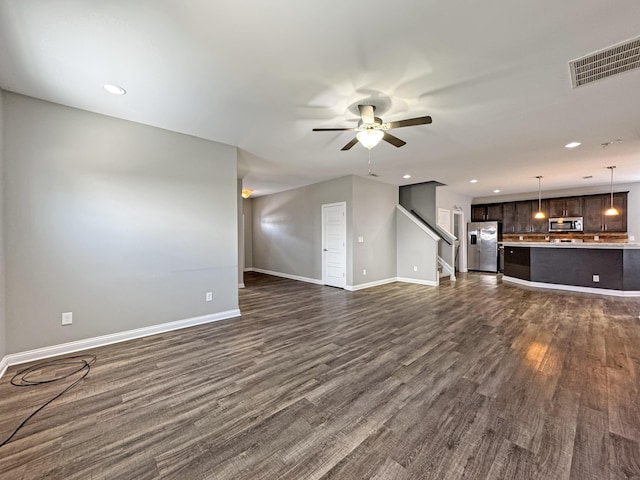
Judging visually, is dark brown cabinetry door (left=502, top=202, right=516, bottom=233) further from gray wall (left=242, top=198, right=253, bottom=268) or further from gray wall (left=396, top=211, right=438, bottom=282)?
gray wall (left=242, top=198, right=253, bottom=268)

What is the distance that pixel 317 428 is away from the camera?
176 centimetres

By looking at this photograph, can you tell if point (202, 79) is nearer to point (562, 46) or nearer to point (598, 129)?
point (562, 46)

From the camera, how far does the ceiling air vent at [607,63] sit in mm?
2031

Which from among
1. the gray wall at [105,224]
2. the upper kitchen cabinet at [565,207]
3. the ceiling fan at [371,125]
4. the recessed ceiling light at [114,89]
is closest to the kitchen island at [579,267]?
the upper kitchen cabinet at [565,207]

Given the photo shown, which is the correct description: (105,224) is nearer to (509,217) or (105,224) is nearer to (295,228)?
(295,228)

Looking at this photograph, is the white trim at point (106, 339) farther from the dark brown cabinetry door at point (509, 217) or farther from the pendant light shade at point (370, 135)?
the dark brown cabinetry door at point (509, 217)

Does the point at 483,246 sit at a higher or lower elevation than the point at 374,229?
lower

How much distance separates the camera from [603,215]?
7602 millimetres

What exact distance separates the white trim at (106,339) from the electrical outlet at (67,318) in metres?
0.23

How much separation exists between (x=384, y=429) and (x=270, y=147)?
392 centimetres

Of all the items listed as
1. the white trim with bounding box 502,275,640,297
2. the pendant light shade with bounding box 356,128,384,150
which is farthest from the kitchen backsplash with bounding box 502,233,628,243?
the pendant light shade with bounding box 356,128,384,150

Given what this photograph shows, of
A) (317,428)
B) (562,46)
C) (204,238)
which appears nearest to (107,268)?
(204,238)

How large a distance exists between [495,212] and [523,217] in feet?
2.72

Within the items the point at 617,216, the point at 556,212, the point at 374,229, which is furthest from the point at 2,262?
the point at 617,216
